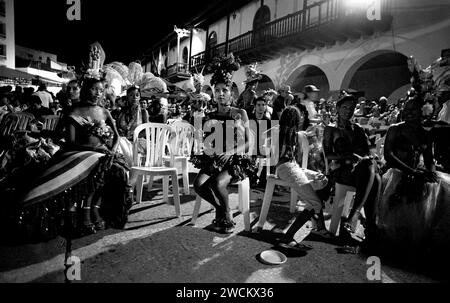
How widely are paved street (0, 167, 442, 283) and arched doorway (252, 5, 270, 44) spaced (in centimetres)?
1452

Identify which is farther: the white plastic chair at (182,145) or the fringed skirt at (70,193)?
the white plastic chair at (182,145)

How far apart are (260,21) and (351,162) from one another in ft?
52.3

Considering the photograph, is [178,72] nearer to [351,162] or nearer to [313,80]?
[313,80]

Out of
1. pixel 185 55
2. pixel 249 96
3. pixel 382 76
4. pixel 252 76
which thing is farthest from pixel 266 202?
pixel 185 55

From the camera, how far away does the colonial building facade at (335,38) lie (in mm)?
9211

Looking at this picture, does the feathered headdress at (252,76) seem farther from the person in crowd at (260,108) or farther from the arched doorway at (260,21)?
the arched doorway at (260,21)

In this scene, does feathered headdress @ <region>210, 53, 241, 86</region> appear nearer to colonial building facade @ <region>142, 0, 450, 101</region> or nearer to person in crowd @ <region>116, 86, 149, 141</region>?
person in crowd @ <region>116, 86, 149, 141</region>

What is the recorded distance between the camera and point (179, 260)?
281 centimetres
